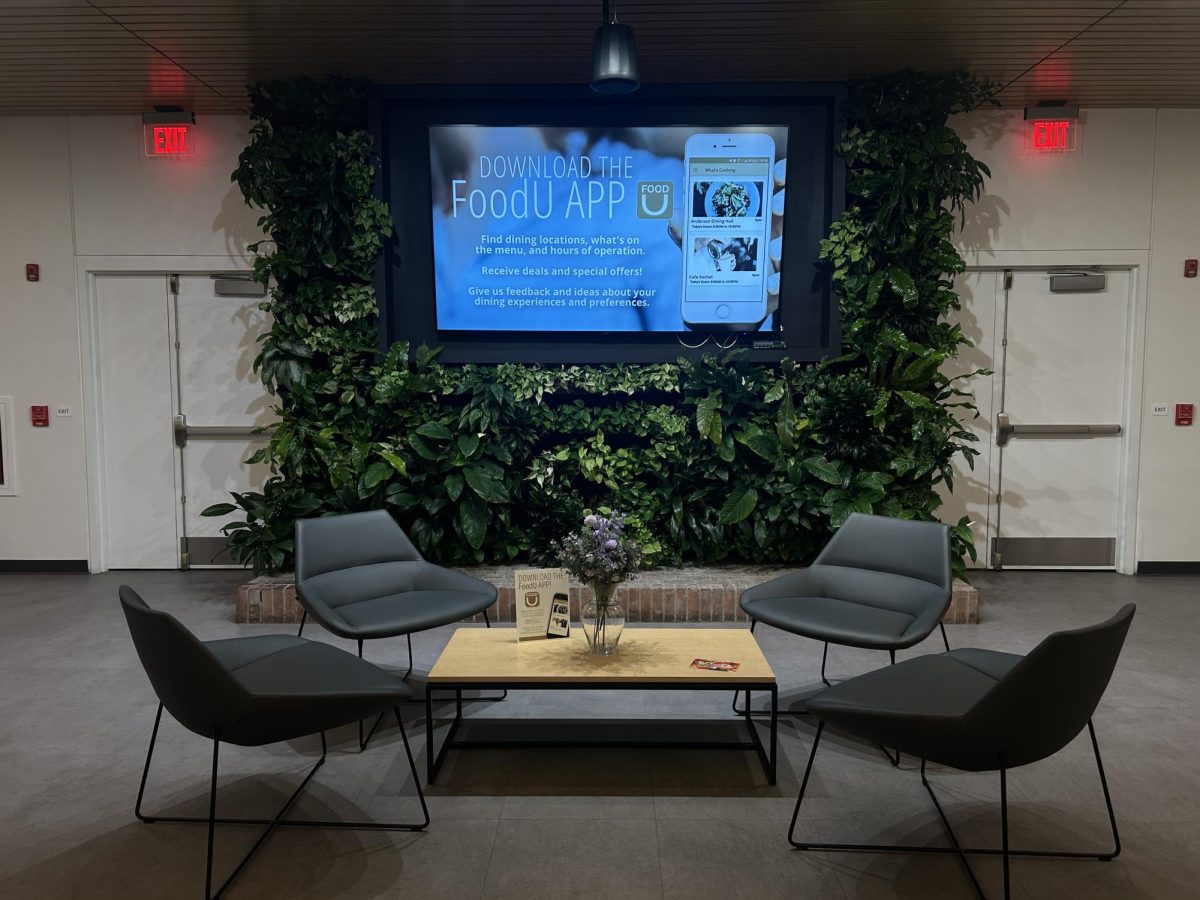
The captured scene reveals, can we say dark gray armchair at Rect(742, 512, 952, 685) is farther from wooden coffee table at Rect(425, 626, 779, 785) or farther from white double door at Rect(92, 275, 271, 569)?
white double door at Rect(92, 275, 271, 569)

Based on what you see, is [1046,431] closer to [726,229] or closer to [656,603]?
[726,229]

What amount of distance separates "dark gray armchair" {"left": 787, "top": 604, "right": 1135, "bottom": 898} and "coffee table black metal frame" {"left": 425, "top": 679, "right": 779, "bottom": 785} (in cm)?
38

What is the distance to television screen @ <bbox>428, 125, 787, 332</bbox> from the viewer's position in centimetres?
548

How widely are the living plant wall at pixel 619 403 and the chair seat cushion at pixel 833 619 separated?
60.5 inches

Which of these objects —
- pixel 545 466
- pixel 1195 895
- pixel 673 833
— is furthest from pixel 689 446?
pixel 1195 895

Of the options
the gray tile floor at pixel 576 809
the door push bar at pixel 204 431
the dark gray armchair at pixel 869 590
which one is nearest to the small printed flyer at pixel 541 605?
the gray tile floor at pixel 576 809

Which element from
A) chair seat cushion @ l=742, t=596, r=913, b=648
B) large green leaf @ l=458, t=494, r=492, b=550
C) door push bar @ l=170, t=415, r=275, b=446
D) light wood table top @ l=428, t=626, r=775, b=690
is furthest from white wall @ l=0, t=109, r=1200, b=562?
light wood table top @ l=428, t=626, r=775, b=690

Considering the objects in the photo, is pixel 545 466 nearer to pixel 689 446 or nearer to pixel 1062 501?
pixel 689 446

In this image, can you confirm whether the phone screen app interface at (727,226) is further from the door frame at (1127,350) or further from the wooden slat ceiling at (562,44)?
the door frame at (1127,350)

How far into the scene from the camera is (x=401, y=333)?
5.71 m

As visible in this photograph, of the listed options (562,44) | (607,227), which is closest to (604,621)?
(607,227)

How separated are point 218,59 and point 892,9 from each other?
3.71 meters

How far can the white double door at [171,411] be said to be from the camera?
247 inches

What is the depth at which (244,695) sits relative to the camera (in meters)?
2.48
